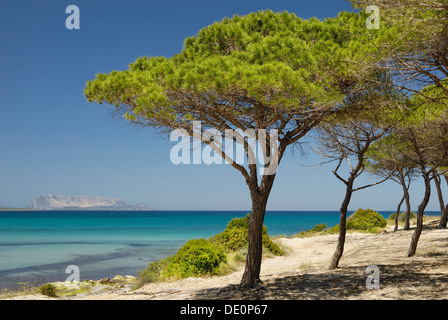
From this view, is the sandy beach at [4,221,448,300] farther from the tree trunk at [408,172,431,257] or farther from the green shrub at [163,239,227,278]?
the green shrub at [163,239,227,278]

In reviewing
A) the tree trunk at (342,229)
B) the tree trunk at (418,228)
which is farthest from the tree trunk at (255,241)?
the tree trunk at (418,228)

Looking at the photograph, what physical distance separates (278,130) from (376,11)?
3.13 meters

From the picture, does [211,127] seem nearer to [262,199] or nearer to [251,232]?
[262,199]

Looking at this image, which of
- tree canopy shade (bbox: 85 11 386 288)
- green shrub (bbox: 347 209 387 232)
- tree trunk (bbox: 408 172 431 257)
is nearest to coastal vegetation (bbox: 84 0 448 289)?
tree canopy shade (bbox: 85 11 386 288)

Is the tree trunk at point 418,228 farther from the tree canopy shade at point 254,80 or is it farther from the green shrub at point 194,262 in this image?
the green shrub at point 194,262

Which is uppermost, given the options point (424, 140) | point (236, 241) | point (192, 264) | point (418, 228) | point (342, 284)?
point (424, 140)

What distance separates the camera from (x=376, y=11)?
7.25 meters

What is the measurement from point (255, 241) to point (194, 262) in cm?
398

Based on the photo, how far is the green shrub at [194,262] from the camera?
442 inches

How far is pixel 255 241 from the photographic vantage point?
807 cm

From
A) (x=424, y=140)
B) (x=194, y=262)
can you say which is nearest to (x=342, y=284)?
(x=194, y=262)

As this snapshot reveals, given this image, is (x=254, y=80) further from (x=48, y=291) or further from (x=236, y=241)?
(x=236, y=241)

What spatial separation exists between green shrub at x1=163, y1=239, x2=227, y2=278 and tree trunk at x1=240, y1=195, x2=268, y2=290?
3396 millimetres
